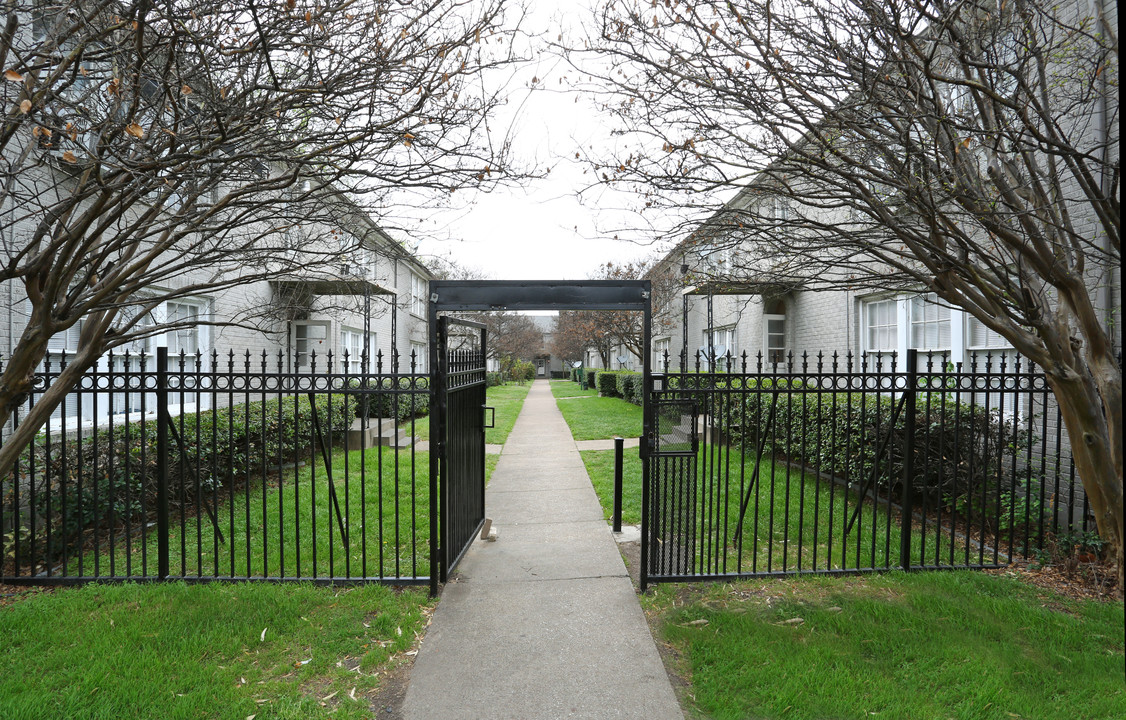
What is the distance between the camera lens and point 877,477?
4.75m

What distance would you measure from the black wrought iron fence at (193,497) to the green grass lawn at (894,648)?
7.44 ft

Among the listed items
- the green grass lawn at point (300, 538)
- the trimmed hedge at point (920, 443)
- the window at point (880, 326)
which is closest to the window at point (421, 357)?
the green grass lawn at point (300, 538)

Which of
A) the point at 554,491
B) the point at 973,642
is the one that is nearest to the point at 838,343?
the point at 554,491

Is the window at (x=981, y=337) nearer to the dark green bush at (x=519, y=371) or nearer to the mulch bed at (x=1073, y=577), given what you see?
the mulch bed at (x=1073, y=577)

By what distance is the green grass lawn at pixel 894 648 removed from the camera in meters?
3.23

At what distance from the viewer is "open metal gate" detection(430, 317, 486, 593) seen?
468cm

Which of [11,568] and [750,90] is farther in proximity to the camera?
[11,568]

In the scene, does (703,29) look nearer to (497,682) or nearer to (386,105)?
(386,105)

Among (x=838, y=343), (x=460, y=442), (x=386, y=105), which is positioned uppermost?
(x=386, y=105)

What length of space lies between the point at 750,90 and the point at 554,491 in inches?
219

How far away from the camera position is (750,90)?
4.18 m

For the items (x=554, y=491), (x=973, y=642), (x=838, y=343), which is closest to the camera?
(x=973, y=642)

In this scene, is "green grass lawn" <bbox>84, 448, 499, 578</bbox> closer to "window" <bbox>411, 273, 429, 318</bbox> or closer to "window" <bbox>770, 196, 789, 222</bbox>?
"window" <bbox>770, 196, 789, 222</bbox>

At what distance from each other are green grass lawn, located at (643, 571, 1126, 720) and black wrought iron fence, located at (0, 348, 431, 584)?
2.27 meters
